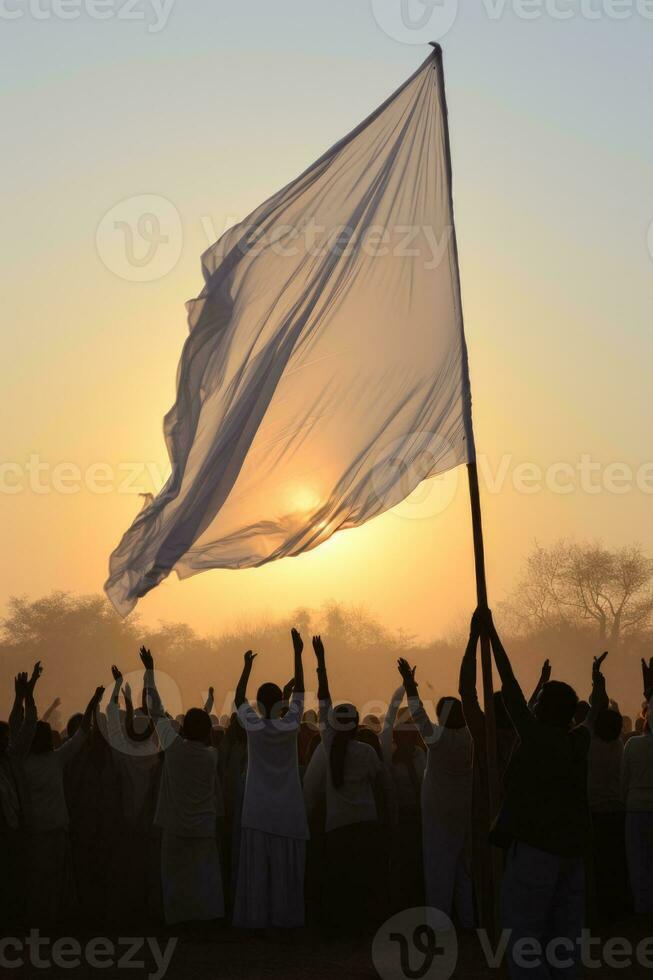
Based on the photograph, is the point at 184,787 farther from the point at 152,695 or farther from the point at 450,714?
the point at 450,714

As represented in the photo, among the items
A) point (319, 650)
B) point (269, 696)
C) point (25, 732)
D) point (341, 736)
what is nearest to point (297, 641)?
point (319, 650)

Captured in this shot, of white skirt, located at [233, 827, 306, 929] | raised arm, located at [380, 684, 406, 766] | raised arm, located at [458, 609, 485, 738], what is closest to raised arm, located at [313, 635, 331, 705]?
raised arm, located at [380, 684, 406, 766]

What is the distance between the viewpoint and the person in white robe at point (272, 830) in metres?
11.3

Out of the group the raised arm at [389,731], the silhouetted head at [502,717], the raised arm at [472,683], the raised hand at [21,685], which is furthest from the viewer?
the raised arm at [389,731]

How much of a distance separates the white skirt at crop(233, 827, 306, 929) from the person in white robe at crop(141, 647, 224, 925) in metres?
0.24

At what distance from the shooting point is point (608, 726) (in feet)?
40.2

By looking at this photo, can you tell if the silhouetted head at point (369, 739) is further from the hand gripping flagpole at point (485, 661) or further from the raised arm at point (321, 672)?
the hand gripping flagpole at point (485, 661)

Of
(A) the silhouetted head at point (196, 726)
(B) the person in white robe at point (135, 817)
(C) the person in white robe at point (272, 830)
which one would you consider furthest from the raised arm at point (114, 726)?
(C) the person in white robe at point (272, 830)

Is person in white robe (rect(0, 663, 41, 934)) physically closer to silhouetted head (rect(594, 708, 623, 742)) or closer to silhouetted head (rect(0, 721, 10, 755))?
silhouetted head (rect(0, 721, 10, 755))

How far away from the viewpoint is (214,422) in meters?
8.04

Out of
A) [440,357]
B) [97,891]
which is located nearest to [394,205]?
[440,357]

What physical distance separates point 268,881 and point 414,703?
3.21 metres

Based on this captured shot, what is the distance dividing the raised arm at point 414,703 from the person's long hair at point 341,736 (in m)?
0.89

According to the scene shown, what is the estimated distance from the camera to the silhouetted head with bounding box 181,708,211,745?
37.3 feet
